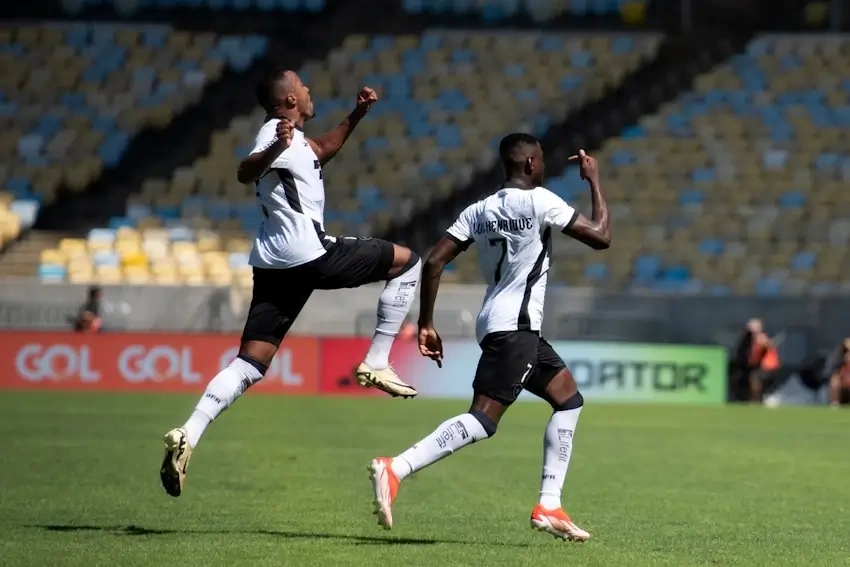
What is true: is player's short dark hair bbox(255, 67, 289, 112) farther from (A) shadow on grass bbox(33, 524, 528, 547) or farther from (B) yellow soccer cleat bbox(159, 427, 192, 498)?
(A) shadow on grass bbox(33, 524, 528, 547)

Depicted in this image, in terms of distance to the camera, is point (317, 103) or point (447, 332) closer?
point (447, 332)

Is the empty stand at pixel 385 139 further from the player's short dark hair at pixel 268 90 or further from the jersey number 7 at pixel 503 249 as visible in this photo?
the jersey number 7 at pixel 503 249

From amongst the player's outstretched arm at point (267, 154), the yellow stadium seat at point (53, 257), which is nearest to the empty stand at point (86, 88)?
the yellow stadium seat at point (53, 257)

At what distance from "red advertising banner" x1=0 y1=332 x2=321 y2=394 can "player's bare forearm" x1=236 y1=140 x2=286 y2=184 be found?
1592 cm

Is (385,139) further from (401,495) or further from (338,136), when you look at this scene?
(338,136)

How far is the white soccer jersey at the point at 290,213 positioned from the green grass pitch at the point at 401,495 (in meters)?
1.51

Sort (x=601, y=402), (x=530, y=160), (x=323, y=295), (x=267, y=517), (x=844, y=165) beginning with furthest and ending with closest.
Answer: (x=844, y=165) → (x=323, y=295) → (x=601, y=402) → (x=267, y=517) → (x=530, y=160)

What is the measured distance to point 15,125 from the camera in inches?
1268

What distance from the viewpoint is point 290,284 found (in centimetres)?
917

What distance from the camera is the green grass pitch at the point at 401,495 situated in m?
8.13

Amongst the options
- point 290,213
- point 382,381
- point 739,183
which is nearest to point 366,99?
point 290,213

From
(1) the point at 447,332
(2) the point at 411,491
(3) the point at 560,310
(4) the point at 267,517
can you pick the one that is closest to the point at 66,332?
(1) the point at 447,332

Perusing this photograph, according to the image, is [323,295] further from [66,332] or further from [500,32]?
[500,32]

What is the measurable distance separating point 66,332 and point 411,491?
14234 millimetres
